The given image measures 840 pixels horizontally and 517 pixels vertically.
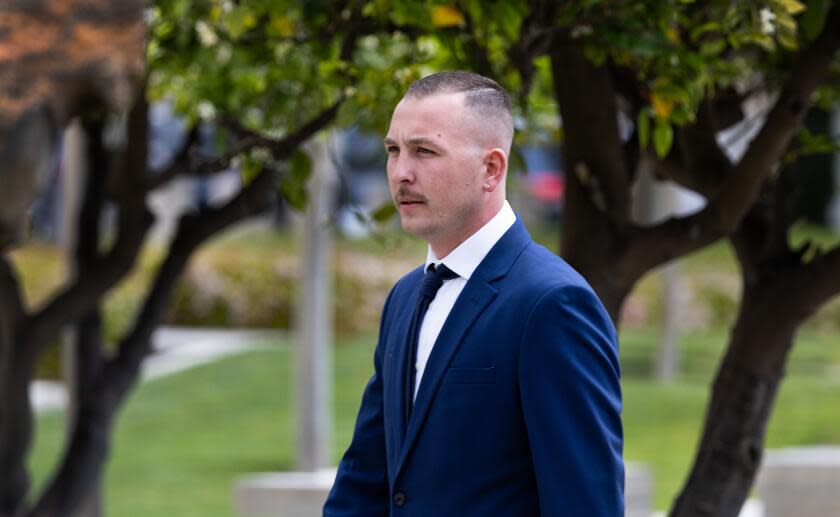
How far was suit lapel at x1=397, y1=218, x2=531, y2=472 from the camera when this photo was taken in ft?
10.4

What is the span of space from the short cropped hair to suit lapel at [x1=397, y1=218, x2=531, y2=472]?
234 mm

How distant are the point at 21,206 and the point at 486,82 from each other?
1.02 m

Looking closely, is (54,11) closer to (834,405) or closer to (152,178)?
(152,178)

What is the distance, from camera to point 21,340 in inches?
297

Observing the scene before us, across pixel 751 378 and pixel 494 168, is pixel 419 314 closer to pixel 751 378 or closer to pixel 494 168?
pixel 494 168

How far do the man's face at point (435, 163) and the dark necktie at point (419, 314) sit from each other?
14cm

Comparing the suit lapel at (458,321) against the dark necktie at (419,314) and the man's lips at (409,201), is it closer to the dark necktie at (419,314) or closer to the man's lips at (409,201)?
the dark necktie at (419,314)

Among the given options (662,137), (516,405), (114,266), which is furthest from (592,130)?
(114,266)

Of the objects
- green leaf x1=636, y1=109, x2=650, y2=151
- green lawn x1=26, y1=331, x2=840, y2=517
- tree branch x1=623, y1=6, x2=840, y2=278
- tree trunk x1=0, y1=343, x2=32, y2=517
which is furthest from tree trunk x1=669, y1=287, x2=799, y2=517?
green lawn x1=26, y1=331, x2=840, y2=517

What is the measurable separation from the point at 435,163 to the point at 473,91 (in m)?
0.17

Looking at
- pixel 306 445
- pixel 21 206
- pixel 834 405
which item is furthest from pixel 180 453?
pixel 21 206

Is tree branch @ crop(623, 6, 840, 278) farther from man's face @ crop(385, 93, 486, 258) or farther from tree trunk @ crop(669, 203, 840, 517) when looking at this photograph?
man's face @ crop(385, 93, 486, 258)

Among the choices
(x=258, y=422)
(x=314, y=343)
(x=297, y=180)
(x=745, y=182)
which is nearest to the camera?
(x=745, y=182)

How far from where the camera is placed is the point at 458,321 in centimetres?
319
